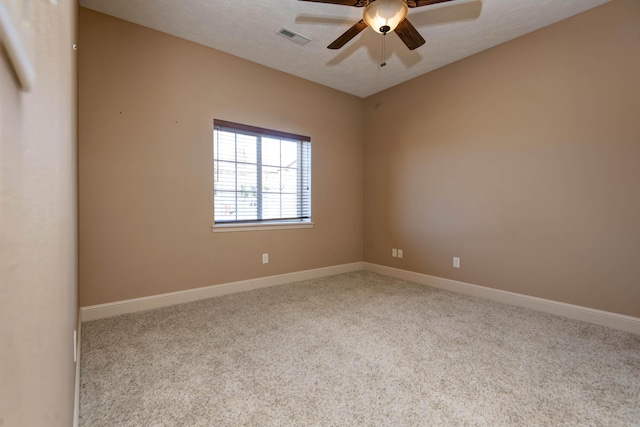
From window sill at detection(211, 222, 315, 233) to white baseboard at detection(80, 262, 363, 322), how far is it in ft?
1.98

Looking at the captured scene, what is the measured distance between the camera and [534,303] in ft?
9.59

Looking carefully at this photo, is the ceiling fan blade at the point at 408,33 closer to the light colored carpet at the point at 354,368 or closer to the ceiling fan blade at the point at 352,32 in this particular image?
the ceiling fan blade at the point at 352,32

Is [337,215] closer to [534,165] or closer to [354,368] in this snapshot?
[534,165]

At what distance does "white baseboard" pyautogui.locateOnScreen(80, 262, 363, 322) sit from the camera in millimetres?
2633

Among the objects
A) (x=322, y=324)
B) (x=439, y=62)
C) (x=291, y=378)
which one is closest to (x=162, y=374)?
(x=291, y=378)

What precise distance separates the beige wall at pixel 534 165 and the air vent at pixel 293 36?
165 centimetres

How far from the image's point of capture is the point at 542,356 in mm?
2027

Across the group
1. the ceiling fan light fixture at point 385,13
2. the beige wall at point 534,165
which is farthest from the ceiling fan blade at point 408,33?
the beige wall at point 534,165

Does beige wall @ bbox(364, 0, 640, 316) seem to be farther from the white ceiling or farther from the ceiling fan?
the ceiling fan

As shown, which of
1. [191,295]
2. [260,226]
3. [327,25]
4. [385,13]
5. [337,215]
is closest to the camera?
[385,13]

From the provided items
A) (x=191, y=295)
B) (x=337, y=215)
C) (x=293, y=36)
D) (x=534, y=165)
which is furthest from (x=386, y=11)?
(x=191, y=295)

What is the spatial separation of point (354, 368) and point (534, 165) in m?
2.62

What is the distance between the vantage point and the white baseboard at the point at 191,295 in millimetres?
2633

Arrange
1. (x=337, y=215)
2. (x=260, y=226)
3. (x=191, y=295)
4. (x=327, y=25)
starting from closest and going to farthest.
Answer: (x=327, y=25) → (x=191, y=295) → (x=260, y=226) → (x=337, y=215)
